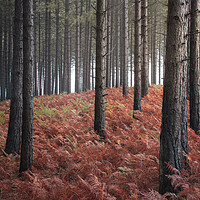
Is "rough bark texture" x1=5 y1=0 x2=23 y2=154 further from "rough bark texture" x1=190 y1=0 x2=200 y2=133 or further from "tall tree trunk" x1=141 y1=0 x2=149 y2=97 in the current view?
"tall tree trunk" x1=141 y1=0 x2=149 y2=97

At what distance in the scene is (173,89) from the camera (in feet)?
11.8

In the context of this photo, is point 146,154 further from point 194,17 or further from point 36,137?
point 194,17

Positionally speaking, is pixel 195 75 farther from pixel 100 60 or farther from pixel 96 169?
pixel 96 169

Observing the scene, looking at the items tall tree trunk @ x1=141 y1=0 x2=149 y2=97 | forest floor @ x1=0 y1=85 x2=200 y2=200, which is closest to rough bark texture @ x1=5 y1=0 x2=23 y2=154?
forest floor @ x1=0 y1=85 x2=200 y2=200

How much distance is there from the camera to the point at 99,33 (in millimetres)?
6688

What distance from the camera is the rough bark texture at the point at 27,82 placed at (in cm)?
494

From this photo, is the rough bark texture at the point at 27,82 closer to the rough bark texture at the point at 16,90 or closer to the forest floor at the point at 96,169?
the forest floor at the point at 96,169

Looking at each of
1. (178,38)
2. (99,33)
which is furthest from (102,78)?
(178,38)

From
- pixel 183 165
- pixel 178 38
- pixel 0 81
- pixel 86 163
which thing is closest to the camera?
pixel 178 38

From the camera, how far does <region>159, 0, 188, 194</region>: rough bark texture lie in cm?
354

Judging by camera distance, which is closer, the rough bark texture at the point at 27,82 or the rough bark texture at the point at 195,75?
the rough bark texture at the point at 27,82

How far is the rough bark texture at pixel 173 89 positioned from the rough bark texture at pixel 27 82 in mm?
3546

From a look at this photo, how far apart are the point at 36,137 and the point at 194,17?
7.57 meters

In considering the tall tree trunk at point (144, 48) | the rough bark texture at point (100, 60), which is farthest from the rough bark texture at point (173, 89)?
the tall tree trunk at point (144, 48)
